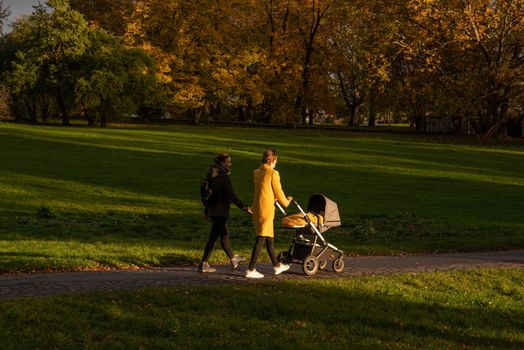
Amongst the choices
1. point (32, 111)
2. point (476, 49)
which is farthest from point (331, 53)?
point (32, 111)

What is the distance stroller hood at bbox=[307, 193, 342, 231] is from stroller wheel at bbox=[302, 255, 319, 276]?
0.61 metres

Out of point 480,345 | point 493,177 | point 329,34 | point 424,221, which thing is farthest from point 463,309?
point 329,34

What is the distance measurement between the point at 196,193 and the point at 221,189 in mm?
14895

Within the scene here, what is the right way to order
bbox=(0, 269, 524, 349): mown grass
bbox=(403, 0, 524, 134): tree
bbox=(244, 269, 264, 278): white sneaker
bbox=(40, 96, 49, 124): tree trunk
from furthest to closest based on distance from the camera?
1. bbox=(40, 96, 49, 124): tree trunk
2. bbox=(403, 0, 524, 134): tree
3. bbox=(244, 269, 264, 278): white sneaker
4. bbox=(0, 269, 524, 349): mown grass

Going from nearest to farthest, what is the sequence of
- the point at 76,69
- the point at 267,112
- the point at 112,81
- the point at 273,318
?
the point at 273,318 → the point at 112,81 → the point at 76,69 → the point at 267,112

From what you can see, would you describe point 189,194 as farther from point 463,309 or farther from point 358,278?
point 463,309

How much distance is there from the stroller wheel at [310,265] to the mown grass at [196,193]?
2593mm

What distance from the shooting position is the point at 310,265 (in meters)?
12.3

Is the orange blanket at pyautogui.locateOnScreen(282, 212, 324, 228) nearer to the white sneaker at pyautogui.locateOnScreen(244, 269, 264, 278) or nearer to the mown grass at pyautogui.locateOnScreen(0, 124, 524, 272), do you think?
the white sneaker at pyautogui.locateOnScreen(244, 269, 264, 278)

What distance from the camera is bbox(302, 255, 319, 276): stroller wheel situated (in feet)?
39.9

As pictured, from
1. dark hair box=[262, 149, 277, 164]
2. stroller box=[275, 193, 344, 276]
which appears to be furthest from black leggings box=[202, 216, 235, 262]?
dark hair box=[262, 149, 277, 164]

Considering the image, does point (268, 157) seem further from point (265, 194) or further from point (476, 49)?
point (476, 49)

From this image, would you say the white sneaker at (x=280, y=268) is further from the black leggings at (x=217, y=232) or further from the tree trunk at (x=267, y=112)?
the tree trunk at (x=267, y=112)

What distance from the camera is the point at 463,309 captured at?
416 inches
